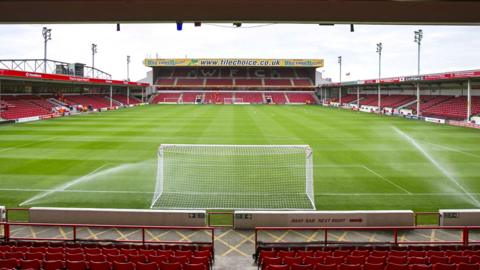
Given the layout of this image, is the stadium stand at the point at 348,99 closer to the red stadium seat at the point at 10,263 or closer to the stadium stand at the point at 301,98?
the stadium stand at the point at 301,98

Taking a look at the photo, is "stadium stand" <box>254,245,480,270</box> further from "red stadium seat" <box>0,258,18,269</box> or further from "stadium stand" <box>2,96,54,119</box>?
"stadium stand" <box>2,96,54,119</box>

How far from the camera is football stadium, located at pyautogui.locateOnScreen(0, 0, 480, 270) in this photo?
7.32m

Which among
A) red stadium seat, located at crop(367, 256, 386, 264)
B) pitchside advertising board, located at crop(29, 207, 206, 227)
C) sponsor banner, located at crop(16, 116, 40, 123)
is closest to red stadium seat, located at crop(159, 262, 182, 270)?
red stadium seat, located at crop(367, 256, 386, 264)

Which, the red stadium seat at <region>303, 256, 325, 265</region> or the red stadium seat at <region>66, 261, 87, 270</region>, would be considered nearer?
the red stadium seat at <region>66, 261, 87, 270</region>

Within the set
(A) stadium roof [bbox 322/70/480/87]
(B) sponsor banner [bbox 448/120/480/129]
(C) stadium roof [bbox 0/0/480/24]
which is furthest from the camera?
(B) sponsor banner [bbox 448/120/480/129]

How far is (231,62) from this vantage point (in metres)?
99.6

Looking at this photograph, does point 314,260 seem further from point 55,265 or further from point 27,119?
point 27,119

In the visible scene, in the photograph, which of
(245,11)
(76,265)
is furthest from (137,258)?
(245,11)

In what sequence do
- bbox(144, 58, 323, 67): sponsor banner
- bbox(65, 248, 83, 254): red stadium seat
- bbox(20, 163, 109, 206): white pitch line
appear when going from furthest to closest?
bbox(144, 58, 323, 67): sponsor banner → bbox(20, 163, 109, 206): white pitch line → bbox(65, 248, 83, 254): red stadium seat

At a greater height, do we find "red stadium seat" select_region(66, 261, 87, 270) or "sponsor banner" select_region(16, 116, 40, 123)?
"sponsor banner" select_region(16, 116, 40, 123)

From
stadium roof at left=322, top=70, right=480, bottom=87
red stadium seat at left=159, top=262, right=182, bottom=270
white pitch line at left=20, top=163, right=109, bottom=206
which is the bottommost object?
white pitch line at left=20, top=163, right=109, bottom=206

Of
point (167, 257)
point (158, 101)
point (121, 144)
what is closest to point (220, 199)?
point (167, 257)

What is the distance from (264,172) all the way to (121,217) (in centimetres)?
917

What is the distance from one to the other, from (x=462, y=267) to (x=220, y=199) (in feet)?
32.7
